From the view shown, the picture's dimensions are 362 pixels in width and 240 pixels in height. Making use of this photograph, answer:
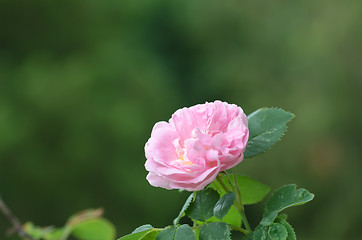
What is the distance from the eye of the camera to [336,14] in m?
3.74

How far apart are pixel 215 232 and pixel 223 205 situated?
0.02 metres

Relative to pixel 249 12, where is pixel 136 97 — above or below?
below

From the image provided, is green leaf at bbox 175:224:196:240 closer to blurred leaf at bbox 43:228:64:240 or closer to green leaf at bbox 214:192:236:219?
green leaf at bbox 214:192:236:219

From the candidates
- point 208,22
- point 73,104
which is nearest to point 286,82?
point 208,22

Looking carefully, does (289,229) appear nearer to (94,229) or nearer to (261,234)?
(261,234)

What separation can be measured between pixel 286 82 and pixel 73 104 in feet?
5.49

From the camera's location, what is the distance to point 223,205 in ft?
0.96

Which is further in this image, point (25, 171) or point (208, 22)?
point (208, 22)

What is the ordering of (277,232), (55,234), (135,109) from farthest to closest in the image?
(135,109)
(55,234)
(277,232)

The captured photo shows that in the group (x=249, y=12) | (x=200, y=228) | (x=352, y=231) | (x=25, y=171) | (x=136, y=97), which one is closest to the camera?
(x=200, y=228)

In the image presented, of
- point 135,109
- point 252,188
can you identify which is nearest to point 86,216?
point 252,188

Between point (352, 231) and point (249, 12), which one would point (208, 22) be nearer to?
point (249, 12)

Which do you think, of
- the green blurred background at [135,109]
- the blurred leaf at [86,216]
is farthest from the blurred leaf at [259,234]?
the green blurred background at [135,109]

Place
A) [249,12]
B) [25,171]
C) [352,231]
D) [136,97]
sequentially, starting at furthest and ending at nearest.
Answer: [249,12]
[136,97]
[25,171]
[352,231]
